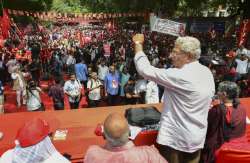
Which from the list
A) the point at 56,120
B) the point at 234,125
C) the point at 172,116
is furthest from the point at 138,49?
the point at 56,120

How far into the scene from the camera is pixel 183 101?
9.76 ft

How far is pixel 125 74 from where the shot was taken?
992 cm

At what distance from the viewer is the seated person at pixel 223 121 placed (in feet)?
11.2

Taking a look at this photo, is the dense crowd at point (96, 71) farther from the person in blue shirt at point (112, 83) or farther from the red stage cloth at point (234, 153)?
the red stage cloth at point (234, 153)

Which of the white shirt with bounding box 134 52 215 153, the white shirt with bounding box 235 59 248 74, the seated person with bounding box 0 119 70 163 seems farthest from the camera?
the white shirt with bounding box 235 59 248 74

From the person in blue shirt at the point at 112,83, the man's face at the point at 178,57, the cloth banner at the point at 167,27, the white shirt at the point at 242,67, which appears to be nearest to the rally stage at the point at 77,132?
the man's face at the point at 178,57

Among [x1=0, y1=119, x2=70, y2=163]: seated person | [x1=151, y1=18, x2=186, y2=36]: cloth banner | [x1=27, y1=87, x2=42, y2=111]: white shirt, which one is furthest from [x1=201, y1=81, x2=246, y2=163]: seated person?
[x1=27, y1=87, x2=42, y2=111]: white shirt

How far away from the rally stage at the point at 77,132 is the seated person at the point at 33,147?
1.56 m

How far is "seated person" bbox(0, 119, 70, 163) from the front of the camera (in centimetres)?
257

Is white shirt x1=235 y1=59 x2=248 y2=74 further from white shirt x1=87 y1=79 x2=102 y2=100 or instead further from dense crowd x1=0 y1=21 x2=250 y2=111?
white shirt x1=87 y1=79 x2=102 y2=100

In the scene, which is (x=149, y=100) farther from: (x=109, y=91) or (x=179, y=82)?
(x=179, y=82)

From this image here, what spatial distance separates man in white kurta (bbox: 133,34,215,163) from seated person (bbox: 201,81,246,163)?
0.32m

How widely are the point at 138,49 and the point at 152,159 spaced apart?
100 centimetres

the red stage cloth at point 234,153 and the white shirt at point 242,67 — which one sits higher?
the red stage cloth at point 234,153
